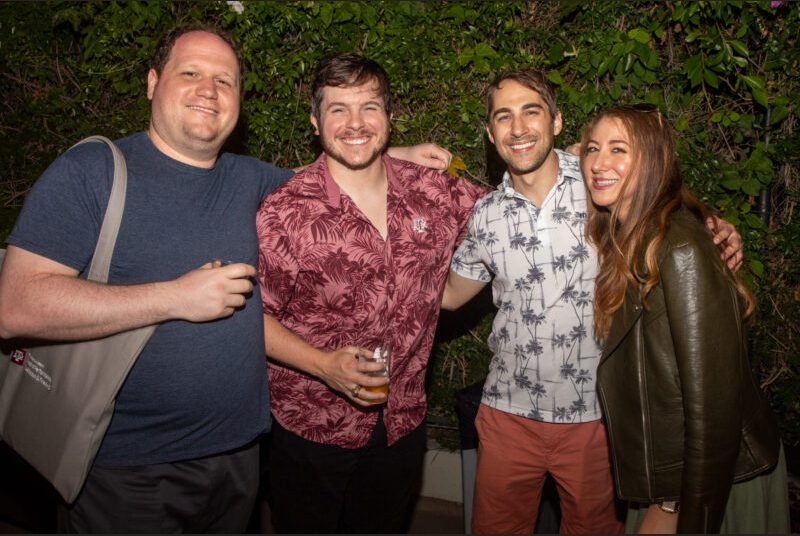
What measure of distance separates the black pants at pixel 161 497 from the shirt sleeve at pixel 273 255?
709 millimetres

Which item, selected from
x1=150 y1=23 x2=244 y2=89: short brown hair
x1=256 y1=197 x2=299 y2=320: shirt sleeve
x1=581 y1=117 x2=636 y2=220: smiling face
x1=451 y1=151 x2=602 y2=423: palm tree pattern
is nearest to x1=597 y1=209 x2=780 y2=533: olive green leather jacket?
x1=581 y1=117 x2=636 y2=220: smiling face

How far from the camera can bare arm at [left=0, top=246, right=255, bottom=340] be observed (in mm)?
1714

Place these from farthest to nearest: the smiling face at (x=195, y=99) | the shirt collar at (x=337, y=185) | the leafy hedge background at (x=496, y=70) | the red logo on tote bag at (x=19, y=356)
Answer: the leafy hedge background at (x=496, y=70)
the shirt collar at (x=337, y=185)
the smiling face at (x=195, y=99)
the red logo on tote bag at (x=19, y=356)

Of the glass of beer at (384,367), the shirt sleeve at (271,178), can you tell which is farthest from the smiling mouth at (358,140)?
the glass of beer at (384,367)

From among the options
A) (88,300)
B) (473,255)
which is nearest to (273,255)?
(88,300)

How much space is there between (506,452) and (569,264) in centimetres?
96

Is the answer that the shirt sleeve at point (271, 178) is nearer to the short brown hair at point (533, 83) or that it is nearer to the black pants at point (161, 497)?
the short brown hair at point (533, 83)

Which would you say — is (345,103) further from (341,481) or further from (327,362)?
(341,481)

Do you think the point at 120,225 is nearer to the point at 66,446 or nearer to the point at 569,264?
the point at 66,446

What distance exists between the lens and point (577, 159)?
8.36ft

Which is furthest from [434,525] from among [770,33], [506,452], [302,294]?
[770,33]

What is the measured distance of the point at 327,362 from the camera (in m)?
2.30

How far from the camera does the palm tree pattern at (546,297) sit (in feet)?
7.73

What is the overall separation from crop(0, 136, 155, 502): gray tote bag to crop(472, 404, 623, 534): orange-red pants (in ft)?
5.49
